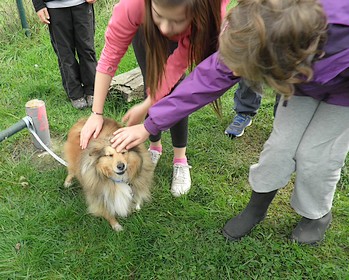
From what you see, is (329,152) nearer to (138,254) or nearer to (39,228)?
(138,254)

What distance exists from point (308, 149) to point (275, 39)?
0.81 metres

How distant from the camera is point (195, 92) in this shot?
1764 mm

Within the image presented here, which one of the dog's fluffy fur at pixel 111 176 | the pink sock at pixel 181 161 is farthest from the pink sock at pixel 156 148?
the dog's fluffy fur at pixel 111 176

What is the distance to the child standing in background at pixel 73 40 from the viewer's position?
10.7 feet

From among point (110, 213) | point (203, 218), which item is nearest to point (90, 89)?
point (110, 213)

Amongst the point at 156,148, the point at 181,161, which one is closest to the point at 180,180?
the point at 181,161

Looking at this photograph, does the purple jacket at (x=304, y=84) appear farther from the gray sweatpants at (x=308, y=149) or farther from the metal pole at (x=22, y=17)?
the metal pole at (x=22, y=17)

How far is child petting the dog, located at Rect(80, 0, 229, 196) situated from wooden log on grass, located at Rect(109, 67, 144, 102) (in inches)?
43.4

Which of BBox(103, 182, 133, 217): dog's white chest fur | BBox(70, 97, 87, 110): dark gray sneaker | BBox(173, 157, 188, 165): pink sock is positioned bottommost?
BBox(70, 97, 87, 110): dark gray sneaker

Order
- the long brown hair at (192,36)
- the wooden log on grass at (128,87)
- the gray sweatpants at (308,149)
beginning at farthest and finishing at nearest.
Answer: the wooden log on grass at (128,87) < the gray sweatpants at (308,149) < the long brown hair at (192,36)

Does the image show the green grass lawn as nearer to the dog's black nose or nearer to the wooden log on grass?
the dog's black nose

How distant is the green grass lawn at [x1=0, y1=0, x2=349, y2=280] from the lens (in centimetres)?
213

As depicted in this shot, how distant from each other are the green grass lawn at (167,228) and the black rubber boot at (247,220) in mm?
56

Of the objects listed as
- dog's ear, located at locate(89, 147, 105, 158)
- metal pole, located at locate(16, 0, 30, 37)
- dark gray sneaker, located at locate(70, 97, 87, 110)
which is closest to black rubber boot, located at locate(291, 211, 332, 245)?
dog's ear, located at locate(89, 147, 105, 158)
